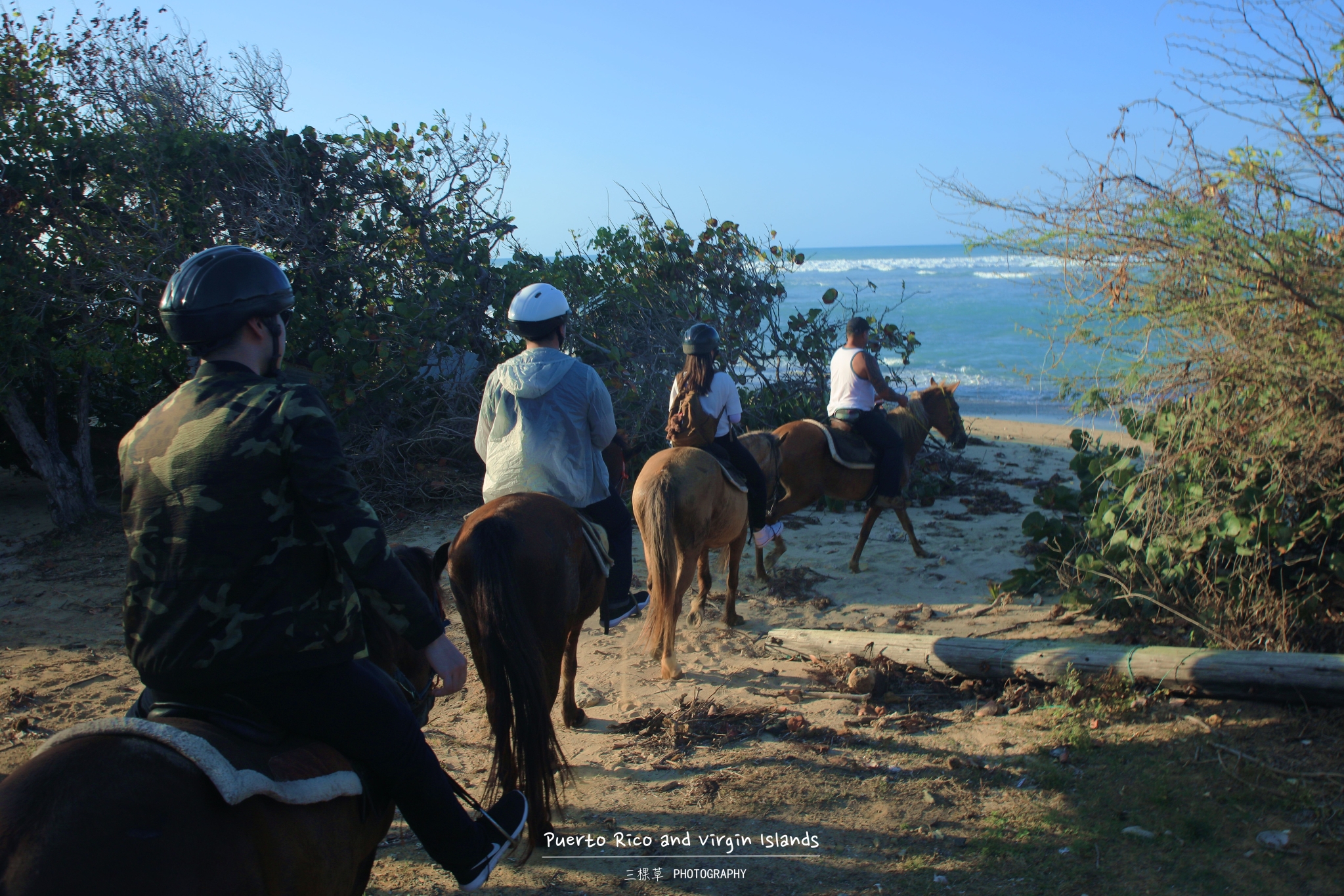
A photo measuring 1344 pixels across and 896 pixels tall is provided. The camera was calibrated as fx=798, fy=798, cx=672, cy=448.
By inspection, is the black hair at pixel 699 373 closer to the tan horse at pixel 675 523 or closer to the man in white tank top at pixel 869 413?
the tan horse at pixel 675 523

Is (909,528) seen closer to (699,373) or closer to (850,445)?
(850,445)

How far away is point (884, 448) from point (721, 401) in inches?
108

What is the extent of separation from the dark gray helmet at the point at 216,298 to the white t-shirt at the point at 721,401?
4.17 meters

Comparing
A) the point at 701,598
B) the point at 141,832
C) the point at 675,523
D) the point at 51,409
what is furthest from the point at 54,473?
the point at 141,832

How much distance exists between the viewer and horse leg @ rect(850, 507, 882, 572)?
7.97 meters

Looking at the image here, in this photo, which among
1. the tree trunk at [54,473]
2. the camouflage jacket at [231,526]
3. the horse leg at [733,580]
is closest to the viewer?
the camouflage jacket at [231,526]

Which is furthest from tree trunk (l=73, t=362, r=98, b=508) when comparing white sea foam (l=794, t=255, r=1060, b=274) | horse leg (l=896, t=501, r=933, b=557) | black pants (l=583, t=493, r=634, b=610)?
white sea foam (l=794, t=255, r=1060, b=274)

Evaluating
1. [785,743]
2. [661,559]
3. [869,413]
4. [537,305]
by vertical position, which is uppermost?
[537,305]

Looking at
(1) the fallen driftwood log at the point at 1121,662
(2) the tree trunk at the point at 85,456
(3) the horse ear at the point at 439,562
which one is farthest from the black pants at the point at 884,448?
(2) the tree trunk at the point at 85,456

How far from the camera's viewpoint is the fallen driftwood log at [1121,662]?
3998mm

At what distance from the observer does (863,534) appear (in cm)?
812

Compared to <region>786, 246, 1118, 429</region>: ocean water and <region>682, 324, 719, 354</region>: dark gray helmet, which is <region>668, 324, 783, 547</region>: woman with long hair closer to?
<region>682, 324, 719, 354</region>: dark gray helmet

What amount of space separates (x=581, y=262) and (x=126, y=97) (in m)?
5.89

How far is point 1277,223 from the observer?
3.95 metres
